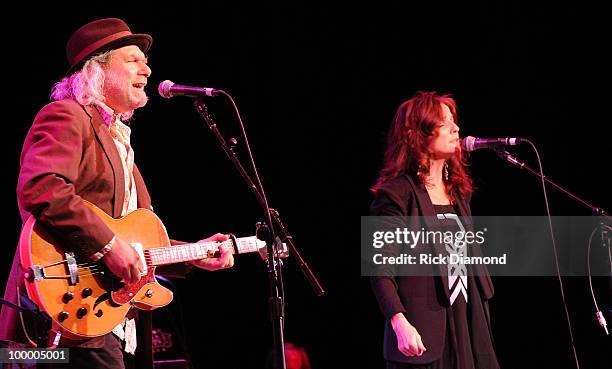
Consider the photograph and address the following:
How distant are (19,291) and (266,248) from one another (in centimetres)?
97

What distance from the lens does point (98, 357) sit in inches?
105

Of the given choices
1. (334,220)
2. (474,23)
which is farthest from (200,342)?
(474,23)

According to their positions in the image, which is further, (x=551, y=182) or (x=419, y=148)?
(x=419, y=148)

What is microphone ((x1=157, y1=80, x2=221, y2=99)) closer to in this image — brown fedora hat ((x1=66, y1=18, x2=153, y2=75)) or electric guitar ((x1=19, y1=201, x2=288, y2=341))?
A: brown fedora hat ((x1=66, y1=18, x2=153, y2=75))

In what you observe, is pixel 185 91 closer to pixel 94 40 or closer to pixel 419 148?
pixel 94 40

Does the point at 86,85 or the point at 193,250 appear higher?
the point at 86,85

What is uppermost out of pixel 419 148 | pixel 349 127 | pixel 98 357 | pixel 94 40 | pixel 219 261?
pixel 349 127

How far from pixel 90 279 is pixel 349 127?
3.84m

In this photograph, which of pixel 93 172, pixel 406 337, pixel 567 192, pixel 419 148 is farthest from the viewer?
pixel 419 148

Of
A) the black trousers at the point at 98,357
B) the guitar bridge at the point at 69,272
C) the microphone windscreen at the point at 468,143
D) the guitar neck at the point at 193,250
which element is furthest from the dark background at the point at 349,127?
the guitar bridge at the point at 69,272

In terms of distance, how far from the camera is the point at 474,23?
607cm

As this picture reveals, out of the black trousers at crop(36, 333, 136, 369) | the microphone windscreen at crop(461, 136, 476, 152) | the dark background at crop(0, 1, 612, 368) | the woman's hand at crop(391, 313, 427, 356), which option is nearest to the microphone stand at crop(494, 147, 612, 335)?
the microphone windscreen at crop(461, 136, 476, 152)

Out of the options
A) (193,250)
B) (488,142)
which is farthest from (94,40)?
(488,142)

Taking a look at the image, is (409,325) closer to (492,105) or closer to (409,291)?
(409,291)
